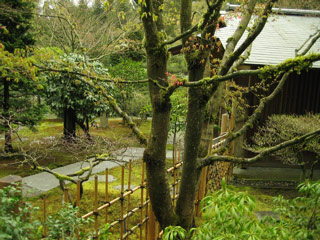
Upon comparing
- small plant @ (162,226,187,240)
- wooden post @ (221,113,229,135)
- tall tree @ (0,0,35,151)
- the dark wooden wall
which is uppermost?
tall tree @ (0,0,35,151)

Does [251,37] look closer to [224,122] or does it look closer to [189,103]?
[189,103]

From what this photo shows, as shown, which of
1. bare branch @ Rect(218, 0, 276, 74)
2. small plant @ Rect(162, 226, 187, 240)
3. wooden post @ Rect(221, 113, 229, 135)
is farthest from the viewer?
wooden post @ Rect(221, 113, 229, 135)

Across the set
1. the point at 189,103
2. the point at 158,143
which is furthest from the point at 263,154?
the point at 158,143

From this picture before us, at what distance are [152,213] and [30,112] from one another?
550 cm

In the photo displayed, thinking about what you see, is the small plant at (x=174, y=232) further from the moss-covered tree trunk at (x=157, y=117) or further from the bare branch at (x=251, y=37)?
the bare branch at (x=251, y=37)

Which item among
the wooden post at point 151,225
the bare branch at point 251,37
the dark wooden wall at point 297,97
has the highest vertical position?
the bare branch at point 251,37

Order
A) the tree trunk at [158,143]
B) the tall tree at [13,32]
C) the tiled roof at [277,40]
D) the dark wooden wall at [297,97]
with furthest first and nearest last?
the dark wooden wall at [297,97]
the tiled roof at [277,40]
the tall tree at [13,32]
the tree trunk at [158,143]

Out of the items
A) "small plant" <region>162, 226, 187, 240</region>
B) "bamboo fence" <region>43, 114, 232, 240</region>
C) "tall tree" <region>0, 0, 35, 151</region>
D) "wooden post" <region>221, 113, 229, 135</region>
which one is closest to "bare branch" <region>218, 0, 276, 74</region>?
"bamboo fence" <region>43, 114, 232, 240</region>

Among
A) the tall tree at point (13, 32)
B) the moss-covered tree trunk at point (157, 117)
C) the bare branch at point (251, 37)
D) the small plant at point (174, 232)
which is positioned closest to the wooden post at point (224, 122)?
the bare branch at point (251, 37)

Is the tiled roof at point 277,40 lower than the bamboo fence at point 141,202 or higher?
higher

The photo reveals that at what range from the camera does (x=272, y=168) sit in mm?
7934

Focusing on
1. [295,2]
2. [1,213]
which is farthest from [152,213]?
[295,2]

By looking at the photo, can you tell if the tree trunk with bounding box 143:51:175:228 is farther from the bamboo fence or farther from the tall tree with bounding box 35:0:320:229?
the bamboo fence

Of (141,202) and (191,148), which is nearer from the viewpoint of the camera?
(191,148)
